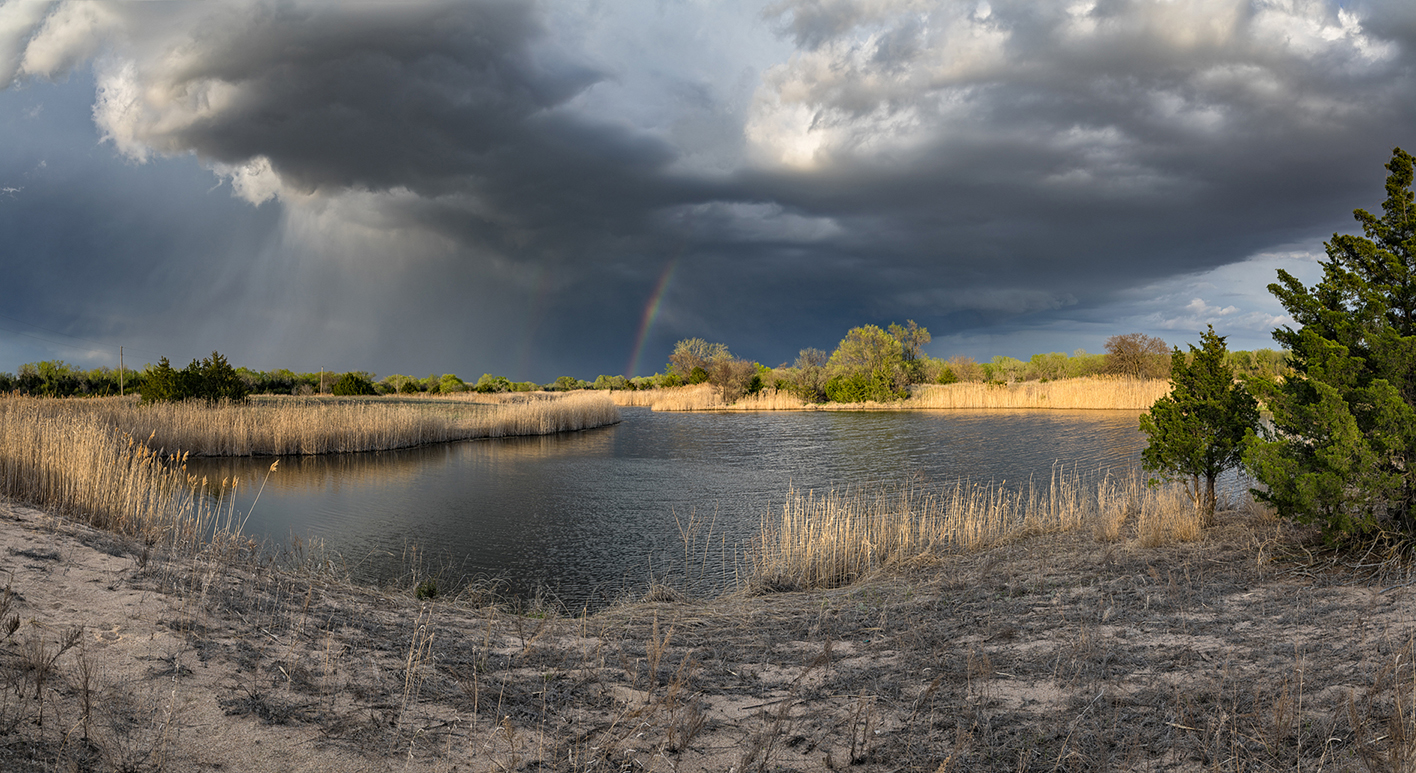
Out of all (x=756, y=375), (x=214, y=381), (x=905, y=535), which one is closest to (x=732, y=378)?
(x=756, y=375)

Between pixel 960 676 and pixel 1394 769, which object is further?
pixel 960 676

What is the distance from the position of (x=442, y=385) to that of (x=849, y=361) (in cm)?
3773

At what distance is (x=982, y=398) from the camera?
4288 centimetres

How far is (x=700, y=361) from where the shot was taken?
215 feet

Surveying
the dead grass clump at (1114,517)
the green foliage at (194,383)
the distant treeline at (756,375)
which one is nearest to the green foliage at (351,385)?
the distant treeline at (756,375)

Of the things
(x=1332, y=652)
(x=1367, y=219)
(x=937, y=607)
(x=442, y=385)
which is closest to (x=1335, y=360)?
(x=1367, y=219)

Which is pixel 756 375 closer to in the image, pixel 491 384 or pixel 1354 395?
pixel 491 384

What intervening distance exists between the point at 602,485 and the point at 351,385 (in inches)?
1744

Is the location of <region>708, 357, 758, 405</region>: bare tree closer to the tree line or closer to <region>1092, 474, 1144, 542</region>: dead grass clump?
<region>1092, 474, 1144, 542</region>: dead grass clump

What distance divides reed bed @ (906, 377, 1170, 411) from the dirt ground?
34782mm

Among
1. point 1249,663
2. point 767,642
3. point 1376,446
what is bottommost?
point 767,642

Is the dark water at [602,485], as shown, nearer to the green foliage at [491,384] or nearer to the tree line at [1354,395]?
the tree line at [1354,395]

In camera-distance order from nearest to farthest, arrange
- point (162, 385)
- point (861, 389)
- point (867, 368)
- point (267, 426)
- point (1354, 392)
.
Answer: point (1354, 392)
point (267, 426)
point (162, 385)
point (861, 389)
point (867, 368)

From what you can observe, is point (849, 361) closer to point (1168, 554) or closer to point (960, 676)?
point (1168, 554)
